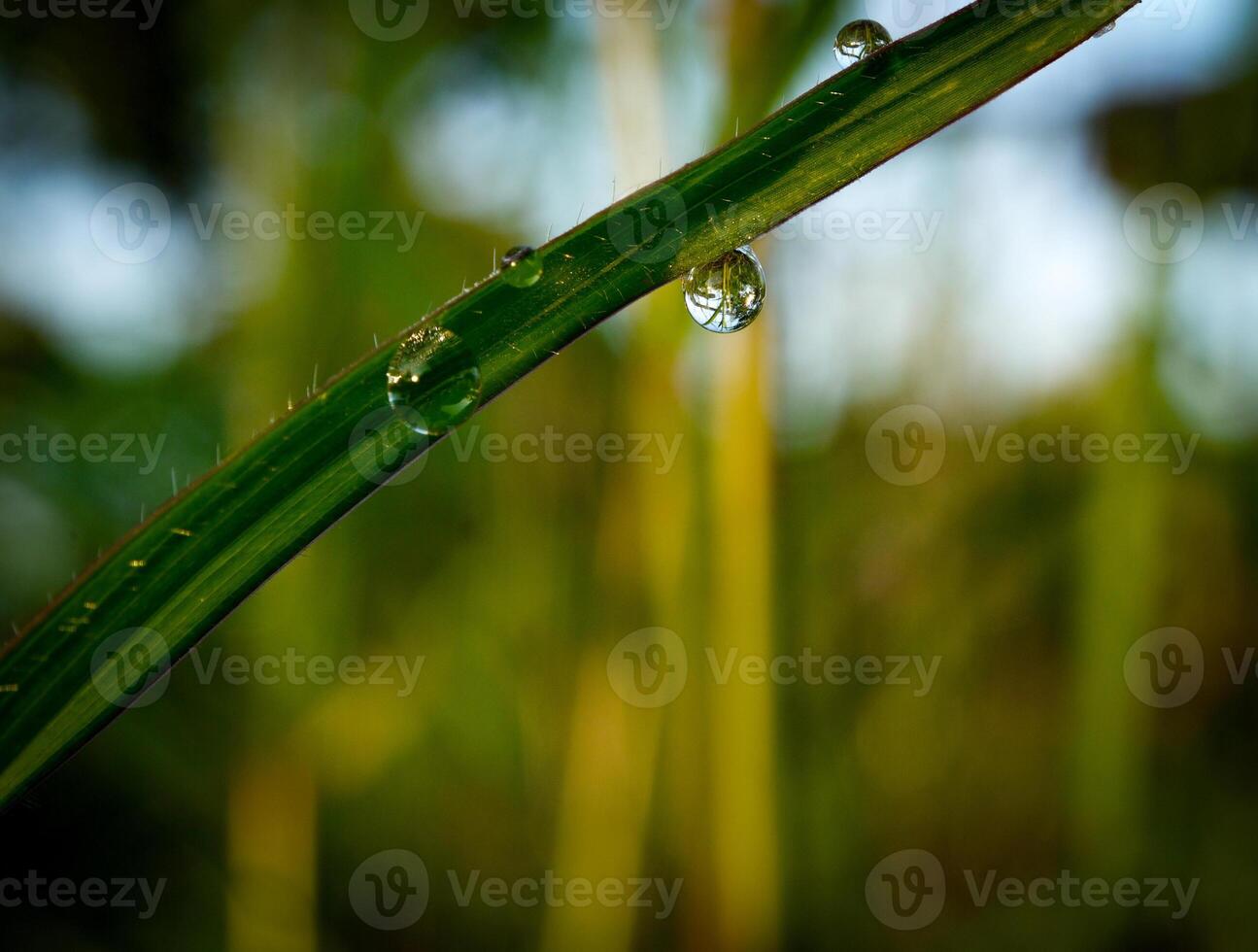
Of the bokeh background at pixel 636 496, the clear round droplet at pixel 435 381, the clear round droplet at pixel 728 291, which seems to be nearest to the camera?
the clear round droplet at pixel 435 381

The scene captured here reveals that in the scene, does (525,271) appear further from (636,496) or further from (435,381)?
(636,496)

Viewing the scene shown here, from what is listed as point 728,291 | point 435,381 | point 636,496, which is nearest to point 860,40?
point 728,291

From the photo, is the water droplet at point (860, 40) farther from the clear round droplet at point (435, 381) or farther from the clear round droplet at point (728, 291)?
the clear round droplet at point (435, 381)

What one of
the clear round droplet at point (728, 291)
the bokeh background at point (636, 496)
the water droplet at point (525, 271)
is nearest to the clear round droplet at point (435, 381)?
the water droplet at point (525, 271)

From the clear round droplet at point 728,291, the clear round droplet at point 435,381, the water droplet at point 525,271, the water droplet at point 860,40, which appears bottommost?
the clear round droplet at point 435,381

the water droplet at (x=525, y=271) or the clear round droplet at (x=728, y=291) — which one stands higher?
the clear round droplet at (x=728, y=291)

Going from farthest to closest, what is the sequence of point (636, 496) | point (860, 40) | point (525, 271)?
point (636, 496) → point (860, 40) → point (525, 271)

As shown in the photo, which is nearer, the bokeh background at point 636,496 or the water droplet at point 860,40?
the water droplet at point 860,40
